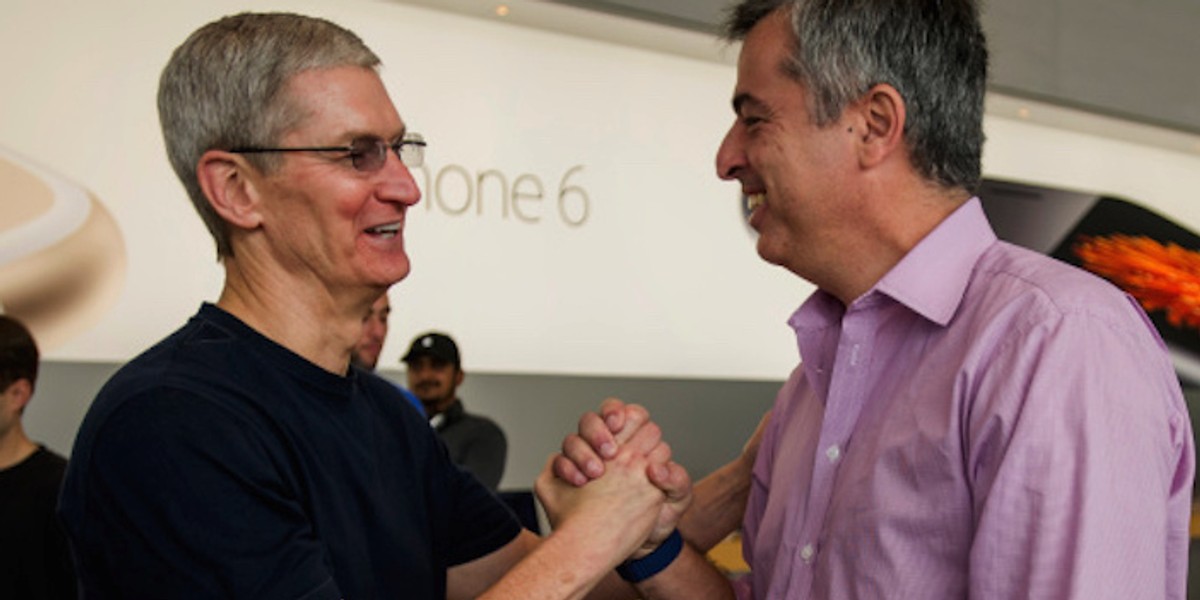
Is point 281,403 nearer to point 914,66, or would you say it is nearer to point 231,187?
point 231,187

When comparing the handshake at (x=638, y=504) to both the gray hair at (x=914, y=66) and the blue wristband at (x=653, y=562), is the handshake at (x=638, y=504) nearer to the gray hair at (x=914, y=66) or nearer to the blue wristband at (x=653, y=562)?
the blue wristband at (x=653, y=562)

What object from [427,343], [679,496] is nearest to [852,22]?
[679,496]

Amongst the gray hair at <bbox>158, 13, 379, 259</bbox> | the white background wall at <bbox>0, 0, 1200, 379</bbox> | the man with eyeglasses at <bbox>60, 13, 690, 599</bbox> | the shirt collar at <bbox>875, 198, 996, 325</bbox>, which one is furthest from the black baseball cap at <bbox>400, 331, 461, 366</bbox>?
the shirt collar at <bbox>875, 198, 996, 325</bbox>

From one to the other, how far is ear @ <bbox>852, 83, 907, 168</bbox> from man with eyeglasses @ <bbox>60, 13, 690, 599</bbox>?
1.85 feet

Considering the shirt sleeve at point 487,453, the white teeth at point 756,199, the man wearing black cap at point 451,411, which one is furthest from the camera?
the shirt sleeve at point 487,453

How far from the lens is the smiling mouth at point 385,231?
165cm

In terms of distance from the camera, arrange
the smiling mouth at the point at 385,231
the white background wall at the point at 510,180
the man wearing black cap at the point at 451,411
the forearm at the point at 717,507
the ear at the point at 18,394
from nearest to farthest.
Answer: the smiling mouth at the point at 385,231, the forearm at the point at 717,507, the ear at the point at 18,394, the white background wall at the point at 510,180, the man wearing black cap at the point at 451,411

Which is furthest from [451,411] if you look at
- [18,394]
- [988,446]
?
[988,446]

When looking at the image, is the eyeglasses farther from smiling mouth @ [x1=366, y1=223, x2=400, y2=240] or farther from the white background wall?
the white background wall

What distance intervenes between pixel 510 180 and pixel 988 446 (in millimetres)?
4010

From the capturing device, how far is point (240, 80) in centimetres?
155

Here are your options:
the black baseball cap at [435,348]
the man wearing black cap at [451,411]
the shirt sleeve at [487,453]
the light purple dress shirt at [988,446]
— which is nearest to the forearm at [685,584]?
the light purple dress shirt at [988,446]

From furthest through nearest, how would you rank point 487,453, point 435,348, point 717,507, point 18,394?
1. point 487,453
2. point 435,348
3. point 18,394
4. point 717,507

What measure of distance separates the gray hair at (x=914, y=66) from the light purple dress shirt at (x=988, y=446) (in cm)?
9
